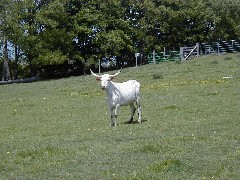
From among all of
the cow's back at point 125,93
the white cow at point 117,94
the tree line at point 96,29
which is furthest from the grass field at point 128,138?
the tree line at point 96,29

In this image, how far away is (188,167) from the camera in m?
10.8

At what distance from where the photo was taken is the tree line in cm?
6278

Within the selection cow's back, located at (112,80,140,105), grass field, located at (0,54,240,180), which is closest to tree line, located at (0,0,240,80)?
grass field, located at (0,54,240,180)

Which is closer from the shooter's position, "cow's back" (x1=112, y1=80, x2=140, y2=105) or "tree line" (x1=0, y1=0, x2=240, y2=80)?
"cow's back" (x1=112, y1=80, x2=140, y2=105)

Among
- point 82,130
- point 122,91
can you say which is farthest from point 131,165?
point 122,91

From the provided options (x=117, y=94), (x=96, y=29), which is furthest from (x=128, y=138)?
(x=96, y=29)

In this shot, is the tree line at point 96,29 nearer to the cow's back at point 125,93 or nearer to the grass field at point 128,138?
the grass field at point 128,138

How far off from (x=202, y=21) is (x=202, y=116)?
55484mm

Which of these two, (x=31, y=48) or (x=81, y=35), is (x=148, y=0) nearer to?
(x=81, y=35)

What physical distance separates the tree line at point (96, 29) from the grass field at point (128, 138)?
33936 millimetres

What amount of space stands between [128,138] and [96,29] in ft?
183

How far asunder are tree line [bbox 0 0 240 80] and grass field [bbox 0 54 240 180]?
33.9 meters

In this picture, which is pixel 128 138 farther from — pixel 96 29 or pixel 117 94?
pixel 96 29

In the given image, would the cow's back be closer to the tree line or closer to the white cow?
the white cow
